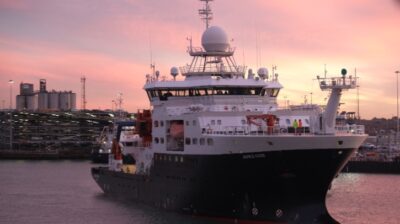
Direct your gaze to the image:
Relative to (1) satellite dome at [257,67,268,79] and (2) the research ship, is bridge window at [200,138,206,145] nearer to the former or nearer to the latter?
(2) the research ship

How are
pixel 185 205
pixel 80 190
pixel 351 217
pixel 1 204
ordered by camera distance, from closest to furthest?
pixel 185 205 < pixel 351 217 < pixel 1 204 < pixel 80 190

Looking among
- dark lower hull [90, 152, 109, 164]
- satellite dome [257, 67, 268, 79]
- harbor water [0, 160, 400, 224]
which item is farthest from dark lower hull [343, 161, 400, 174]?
satellite dome [257, 67, 268, 79]

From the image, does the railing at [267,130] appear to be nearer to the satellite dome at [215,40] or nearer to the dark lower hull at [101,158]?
the satellite dome at [215,40]

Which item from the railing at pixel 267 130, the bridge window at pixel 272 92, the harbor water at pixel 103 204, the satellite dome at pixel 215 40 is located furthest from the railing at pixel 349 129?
the satellite dome at pixel 215 40

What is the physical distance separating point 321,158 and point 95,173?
92.2 ft

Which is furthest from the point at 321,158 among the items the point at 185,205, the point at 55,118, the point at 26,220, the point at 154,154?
the point at 55,118

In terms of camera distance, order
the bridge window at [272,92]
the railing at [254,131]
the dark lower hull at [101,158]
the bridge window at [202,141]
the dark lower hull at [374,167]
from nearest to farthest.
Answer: the railing at [254,131], the bridge window at [202,141], the bridge window at [272,92], the dark lower hull at [374,167], the dark lower hull at [101,158]

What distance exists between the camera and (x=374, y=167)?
299 ft

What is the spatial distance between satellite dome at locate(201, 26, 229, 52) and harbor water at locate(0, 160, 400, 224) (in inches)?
447

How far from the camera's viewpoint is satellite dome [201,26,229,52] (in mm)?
47625

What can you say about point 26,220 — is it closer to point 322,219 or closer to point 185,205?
point 185,205

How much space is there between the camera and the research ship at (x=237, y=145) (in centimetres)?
3803

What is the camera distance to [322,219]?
3906cm

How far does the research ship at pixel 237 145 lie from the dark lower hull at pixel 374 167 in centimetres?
4733
